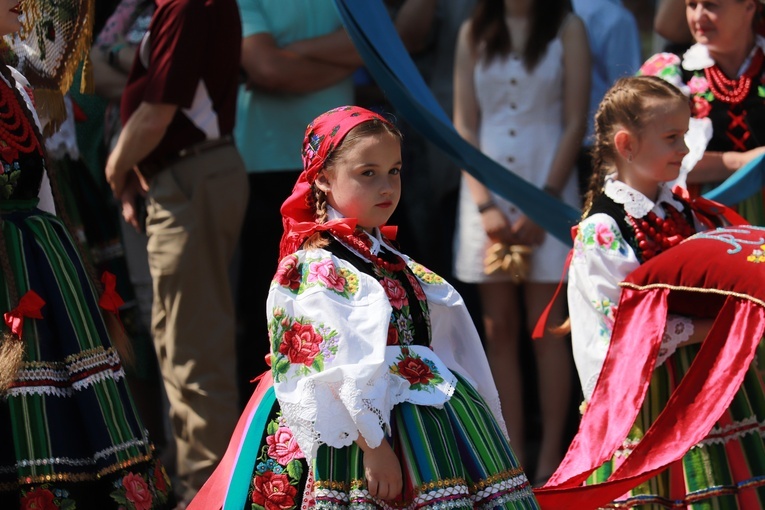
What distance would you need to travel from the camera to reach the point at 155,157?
5207mm

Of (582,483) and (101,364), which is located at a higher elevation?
(101,364)

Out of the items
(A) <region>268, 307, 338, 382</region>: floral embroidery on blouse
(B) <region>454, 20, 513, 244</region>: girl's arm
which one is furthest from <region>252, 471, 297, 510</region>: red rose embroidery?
(B) <region>454, 20, 513, 244</region>: girl's arm

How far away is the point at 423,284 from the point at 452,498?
679mm

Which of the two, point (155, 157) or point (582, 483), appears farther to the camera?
point (155, 157)

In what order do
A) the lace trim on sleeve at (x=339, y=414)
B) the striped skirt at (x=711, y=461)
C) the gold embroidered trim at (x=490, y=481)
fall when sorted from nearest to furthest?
the lace trim on sleeve at (x=339, y=414), the gold embroidered trim at (x=490, y=481), the striped skirt at (x=711, y=461)

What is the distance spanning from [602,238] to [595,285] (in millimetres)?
149

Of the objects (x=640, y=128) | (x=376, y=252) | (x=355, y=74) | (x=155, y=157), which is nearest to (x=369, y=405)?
(x=376, y=252)

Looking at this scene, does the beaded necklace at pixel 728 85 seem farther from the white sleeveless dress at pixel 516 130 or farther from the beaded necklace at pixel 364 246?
the beaded necklace at pixel 364 246

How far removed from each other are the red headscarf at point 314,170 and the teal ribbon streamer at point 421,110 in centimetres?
135

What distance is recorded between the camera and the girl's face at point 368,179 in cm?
345

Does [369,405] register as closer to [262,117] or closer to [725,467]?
[725,467]

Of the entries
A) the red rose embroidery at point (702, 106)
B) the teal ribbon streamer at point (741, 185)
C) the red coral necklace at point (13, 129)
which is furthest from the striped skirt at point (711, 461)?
the red coral necklace at point (13, 129)

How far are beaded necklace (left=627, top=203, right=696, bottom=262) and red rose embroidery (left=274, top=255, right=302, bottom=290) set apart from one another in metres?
1.30

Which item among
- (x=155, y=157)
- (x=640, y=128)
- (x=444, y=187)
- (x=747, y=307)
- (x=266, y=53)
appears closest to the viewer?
(x=747, y=307)
